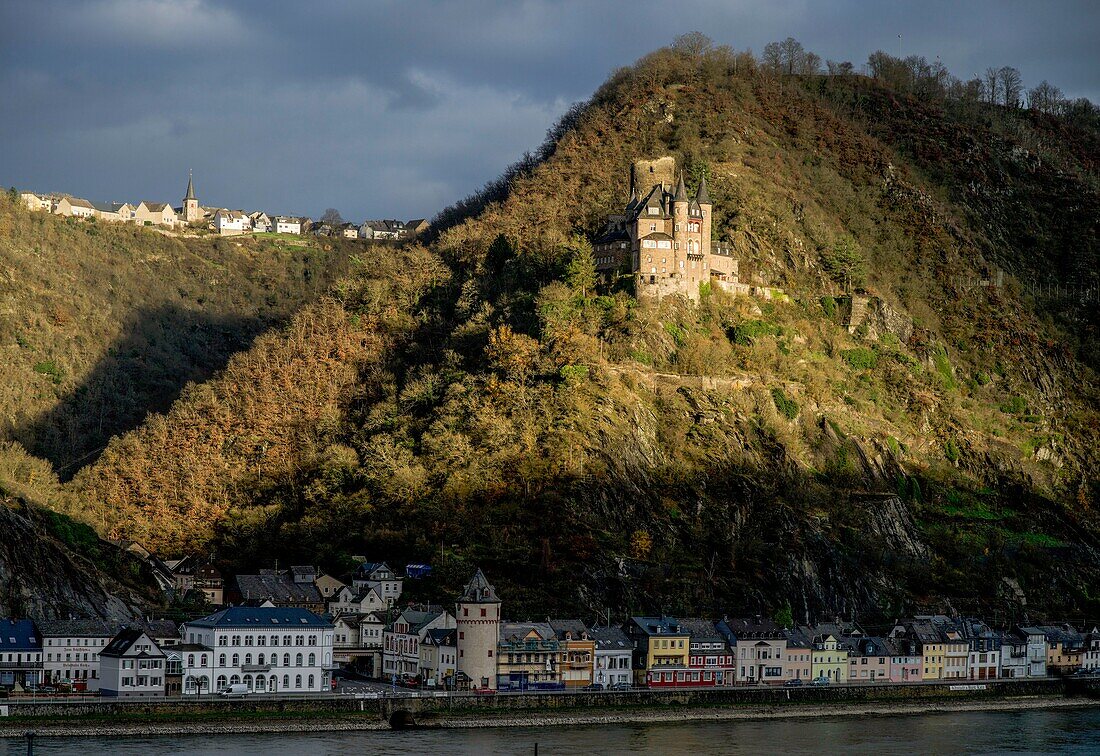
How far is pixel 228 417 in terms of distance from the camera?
114625 millimetres

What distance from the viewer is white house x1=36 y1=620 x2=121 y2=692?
76750 mm

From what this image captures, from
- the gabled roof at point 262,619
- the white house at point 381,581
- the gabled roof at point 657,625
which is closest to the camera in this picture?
the gabled roof at point 262,619

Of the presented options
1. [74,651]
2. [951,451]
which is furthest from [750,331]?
[74,651]

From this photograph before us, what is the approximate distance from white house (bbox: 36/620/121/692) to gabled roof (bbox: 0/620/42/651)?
0.38 metres

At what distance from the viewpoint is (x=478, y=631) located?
8150 centimetres

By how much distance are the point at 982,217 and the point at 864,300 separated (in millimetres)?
34902

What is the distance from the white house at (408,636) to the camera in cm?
8419

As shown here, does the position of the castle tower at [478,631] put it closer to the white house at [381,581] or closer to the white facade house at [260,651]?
the white facade house at [260,651]

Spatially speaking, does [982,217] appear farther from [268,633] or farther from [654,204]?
[268,633]

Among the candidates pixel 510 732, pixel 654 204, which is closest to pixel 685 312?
pixel 654 204

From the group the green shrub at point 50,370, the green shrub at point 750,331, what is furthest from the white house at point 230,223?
the green shrub at point 750,331

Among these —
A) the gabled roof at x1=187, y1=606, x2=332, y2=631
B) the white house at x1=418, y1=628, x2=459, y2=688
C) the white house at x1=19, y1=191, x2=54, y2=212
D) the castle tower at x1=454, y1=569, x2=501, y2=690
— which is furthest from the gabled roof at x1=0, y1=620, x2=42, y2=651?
the white house at x1=19, y1=191, x2=54, y2=212

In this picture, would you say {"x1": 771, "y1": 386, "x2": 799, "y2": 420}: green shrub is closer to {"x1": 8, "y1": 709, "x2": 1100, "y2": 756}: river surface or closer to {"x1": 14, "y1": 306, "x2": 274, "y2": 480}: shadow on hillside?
{"x1": 8, "y1": 709, "x2": 1100, "y2": 756}: river surface

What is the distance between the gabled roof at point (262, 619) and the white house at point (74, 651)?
4725mm
